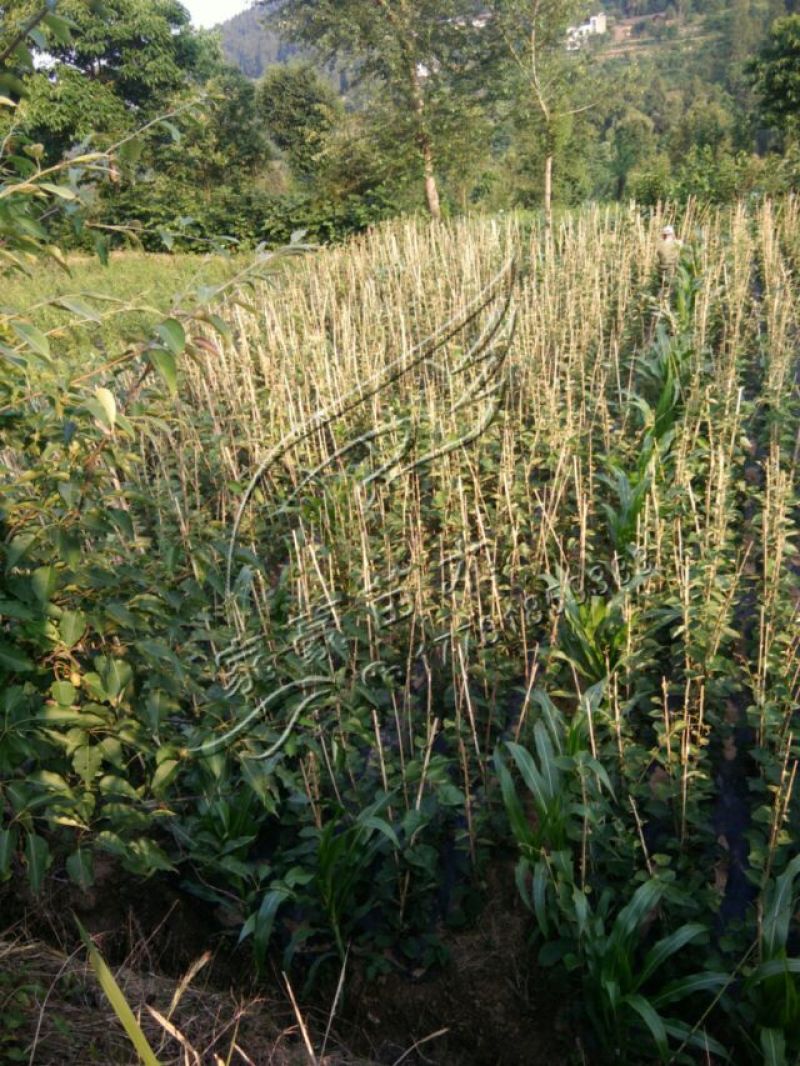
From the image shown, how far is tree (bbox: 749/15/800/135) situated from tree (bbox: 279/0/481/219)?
616 centimetres

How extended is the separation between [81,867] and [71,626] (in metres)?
0.51

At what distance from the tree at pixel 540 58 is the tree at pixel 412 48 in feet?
2.03

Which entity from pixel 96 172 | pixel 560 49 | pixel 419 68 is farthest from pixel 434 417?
pixel 560 49

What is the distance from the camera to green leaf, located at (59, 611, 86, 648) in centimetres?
167

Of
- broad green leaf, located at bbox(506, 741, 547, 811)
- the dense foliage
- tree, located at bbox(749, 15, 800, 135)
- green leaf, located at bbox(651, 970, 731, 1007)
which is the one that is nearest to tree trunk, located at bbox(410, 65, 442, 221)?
tree, located at bbox(749, 15, 800, 135)

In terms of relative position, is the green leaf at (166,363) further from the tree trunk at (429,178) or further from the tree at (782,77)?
the tree at (782,77)

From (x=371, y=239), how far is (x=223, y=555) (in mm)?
9063

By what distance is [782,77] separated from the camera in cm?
1593

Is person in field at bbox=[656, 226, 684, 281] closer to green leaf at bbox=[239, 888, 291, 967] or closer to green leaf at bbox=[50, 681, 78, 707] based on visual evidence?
green leaf at bbox=[239, 888, 291, 967]

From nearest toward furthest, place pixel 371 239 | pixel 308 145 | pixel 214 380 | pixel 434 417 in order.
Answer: pixel 434 417 < pixel 214 380 < pixel 371 239 < pixel 308 145

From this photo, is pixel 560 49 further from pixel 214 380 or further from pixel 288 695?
pixel 288 695

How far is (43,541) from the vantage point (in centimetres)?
175

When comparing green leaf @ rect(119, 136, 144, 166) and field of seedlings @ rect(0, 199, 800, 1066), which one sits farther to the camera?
field of seedlings @ rect(0, 199, 800, 1066)

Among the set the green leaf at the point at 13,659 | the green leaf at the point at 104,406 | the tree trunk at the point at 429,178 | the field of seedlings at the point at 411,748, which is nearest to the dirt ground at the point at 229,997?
the field of seedlings at the point at 411,748
